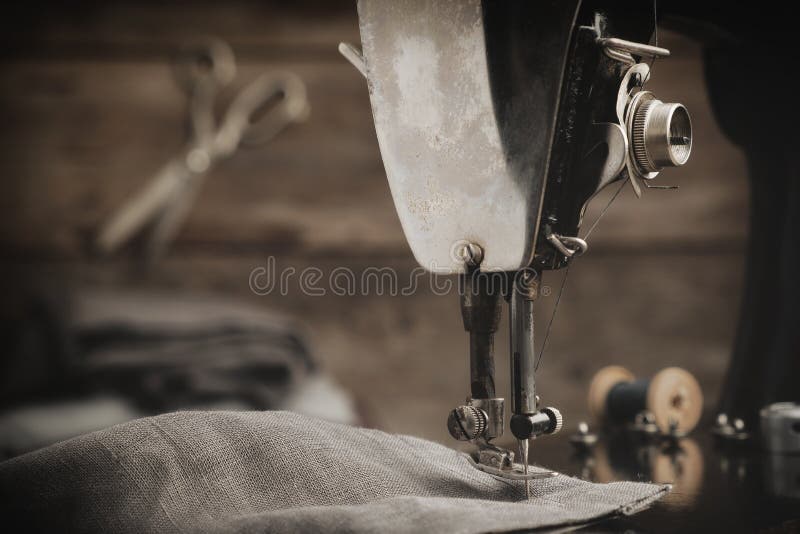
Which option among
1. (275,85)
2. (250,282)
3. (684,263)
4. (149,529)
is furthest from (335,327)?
(149,529)

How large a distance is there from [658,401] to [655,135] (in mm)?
303

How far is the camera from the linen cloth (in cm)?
50

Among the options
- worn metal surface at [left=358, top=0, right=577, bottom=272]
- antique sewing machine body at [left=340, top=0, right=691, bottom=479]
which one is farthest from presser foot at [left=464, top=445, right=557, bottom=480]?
worn metal surface at [left=358, top=0, right=577, bottom=272]

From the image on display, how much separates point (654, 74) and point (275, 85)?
0.73m

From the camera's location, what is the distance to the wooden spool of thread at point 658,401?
0.81m

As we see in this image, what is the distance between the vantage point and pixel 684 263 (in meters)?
1.78

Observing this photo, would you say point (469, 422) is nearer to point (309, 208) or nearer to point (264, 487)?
point (264, 487)

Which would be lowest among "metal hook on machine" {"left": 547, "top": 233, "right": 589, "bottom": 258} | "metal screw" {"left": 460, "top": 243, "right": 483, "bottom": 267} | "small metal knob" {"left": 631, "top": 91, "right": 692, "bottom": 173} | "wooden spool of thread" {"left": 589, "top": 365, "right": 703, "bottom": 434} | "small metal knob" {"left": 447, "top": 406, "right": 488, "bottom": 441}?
"wooden spool of thread" {"left": 589, "top": 365, "right": 703, "bottom": 434}

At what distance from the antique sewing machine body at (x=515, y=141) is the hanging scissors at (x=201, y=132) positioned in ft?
3.66

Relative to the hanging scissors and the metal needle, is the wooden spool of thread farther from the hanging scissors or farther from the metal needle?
the hanging scissors

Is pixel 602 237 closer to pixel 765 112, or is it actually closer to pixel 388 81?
pixel 765 112

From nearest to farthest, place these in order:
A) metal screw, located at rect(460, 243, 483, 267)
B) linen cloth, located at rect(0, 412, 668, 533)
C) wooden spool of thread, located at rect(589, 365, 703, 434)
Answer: linen cloth, located at rect(0, 412, 668, 533)
metal screw, located at rect(460, 243, 483, 267)
wooden spool of thread, located at rect(589, 365, 703, 434)

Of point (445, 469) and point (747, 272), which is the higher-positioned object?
point (747, 272)

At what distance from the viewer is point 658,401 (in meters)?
0.81
